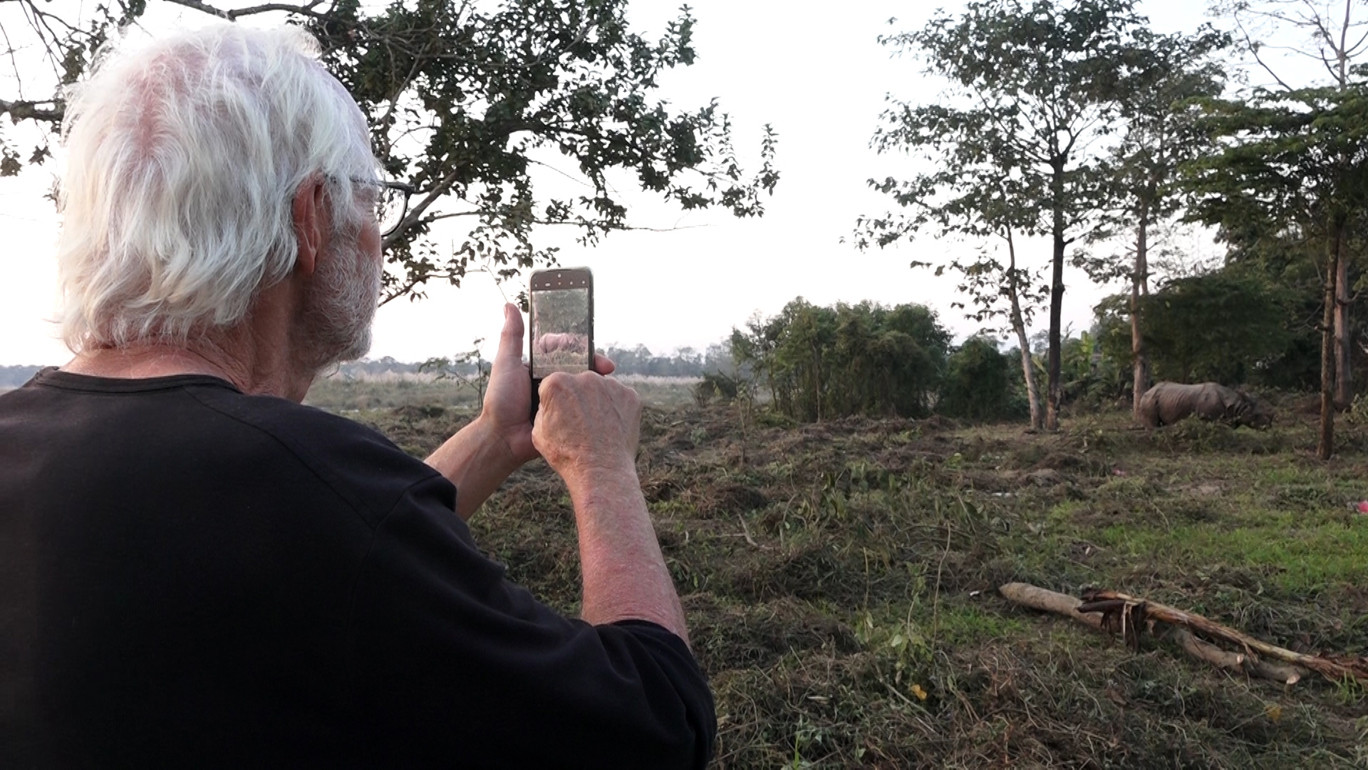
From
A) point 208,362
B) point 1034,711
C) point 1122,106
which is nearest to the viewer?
point 208,362

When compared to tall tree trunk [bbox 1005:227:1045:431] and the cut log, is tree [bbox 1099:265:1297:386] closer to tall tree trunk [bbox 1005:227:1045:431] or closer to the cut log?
tall tree trunk [bbox 1005:227:1045:431]

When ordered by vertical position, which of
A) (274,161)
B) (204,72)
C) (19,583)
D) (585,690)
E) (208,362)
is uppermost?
(204,72)

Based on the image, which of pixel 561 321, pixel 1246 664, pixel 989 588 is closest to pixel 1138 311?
pixel 989 588

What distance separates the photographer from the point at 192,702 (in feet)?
2.82

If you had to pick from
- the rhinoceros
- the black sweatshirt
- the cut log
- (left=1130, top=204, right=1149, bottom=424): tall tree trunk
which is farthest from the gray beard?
(left=1130, top=204, right=1149, bottom=424): tall tree trunk

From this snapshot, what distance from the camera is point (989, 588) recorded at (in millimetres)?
6152

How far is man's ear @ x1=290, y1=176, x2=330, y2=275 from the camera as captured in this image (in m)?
1.10

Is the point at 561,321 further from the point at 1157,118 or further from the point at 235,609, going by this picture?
the point at 1157,118

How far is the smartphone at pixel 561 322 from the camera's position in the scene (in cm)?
161

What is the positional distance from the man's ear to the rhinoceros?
16.0m

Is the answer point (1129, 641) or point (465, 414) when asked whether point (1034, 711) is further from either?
point (465, 414)

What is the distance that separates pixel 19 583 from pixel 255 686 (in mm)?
235

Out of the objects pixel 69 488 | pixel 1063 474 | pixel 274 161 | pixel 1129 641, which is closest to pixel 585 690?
pixel 69 488

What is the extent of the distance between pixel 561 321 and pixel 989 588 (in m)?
5.19
